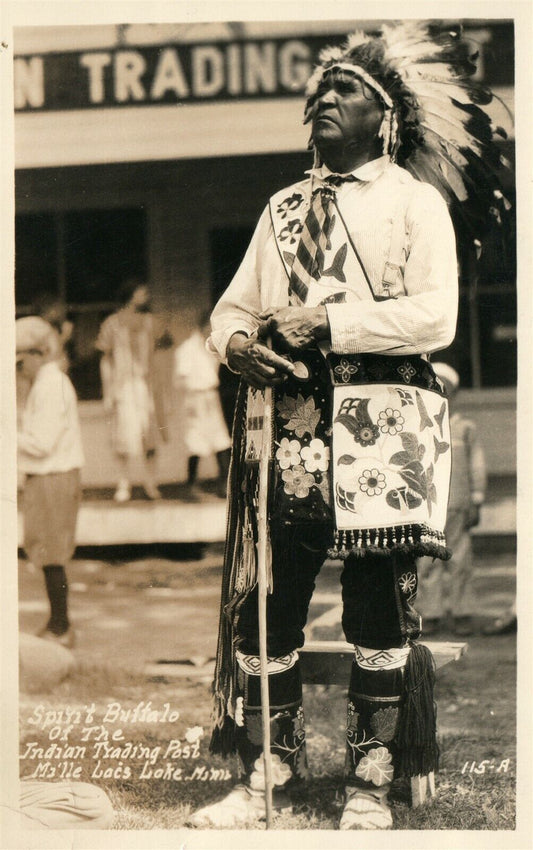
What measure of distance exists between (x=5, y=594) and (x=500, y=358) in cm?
161

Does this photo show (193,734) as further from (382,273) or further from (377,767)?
(382,273)

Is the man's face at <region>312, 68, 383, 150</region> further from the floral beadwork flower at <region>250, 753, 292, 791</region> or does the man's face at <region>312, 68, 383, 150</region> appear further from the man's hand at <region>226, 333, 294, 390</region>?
the floral beadwork flower at <region>250, 753, 292, 791</region>

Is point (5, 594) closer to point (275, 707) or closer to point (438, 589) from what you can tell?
point (275, 707)

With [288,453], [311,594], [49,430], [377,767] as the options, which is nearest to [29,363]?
[49,430]

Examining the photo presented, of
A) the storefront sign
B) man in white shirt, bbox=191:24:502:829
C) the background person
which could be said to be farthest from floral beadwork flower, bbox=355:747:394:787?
the storefront sign

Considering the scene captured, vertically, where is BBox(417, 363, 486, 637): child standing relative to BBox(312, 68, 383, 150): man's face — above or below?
below

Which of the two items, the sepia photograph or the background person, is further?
the background person

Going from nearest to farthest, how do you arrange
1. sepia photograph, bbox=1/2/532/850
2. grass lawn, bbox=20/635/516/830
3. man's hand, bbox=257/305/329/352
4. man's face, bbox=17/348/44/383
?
man's hand, bbox=257/305/329/352 < sepia photograph, bbox=1/2/532/850 < grass lawn, bbox=20/635/516/830 < man's face, bbox=17/348/44/383

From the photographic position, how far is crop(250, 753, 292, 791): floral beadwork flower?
9.20ft

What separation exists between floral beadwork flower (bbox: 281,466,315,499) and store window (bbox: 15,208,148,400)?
67cm

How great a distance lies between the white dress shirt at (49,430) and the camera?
9.80 feet

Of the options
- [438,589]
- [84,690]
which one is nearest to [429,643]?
[438,589]

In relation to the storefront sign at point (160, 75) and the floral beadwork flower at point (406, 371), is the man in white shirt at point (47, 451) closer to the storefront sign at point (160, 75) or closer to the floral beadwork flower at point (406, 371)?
the storefront sign at point (160, 75)

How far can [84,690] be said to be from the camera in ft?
9.68
